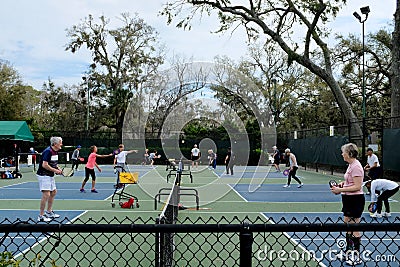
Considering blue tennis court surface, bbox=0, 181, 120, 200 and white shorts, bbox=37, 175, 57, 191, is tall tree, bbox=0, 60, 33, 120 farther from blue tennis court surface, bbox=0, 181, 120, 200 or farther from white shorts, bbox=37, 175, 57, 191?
white shorts, bbox=37, 175, 57, 191

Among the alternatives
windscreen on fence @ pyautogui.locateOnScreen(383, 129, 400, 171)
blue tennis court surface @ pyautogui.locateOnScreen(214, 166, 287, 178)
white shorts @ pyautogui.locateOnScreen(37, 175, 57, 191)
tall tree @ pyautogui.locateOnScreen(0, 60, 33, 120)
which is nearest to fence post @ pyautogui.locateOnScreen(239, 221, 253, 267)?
white shorts @ pyautogui.locateOnScreen(37, 175, 57, 191)

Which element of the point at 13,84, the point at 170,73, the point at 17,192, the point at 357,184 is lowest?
the point at 17,192

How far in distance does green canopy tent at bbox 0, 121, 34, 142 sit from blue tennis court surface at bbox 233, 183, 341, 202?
1145cm

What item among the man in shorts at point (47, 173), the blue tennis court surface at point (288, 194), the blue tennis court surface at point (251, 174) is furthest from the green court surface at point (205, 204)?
the blue tennis court surface at point (251, 174)

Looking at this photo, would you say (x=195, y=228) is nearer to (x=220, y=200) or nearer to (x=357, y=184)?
(x=357, y=184)

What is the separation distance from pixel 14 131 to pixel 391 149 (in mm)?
17657

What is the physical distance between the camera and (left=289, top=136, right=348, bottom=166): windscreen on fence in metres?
25.1

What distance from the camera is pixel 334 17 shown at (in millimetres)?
28719

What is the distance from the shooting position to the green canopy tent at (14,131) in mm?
23844

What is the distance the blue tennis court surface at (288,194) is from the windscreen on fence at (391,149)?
8.85 feet

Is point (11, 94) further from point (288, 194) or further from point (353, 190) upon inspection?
point (353, 190)

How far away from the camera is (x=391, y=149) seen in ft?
64.4

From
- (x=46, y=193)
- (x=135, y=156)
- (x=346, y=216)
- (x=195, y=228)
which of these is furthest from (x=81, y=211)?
(x=135, y=156)

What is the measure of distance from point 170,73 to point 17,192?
7.60m
